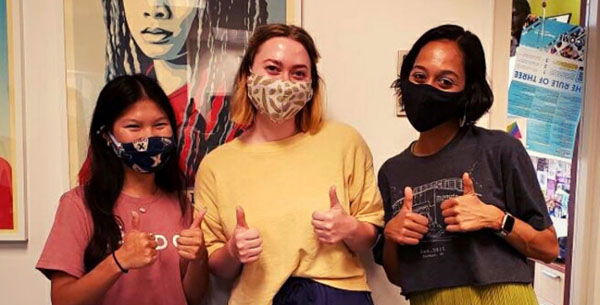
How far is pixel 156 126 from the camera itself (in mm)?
1188

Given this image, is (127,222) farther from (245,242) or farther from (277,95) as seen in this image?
(277,95)

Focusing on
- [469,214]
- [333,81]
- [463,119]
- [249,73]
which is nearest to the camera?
[469,214]

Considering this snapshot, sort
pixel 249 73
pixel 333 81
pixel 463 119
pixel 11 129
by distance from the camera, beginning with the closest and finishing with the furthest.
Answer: pixel 463 119
pixel 249 73
pixel 11 129
pixel 333 81

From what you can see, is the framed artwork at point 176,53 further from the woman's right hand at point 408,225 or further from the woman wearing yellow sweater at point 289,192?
the woman's right hand at point 408,225

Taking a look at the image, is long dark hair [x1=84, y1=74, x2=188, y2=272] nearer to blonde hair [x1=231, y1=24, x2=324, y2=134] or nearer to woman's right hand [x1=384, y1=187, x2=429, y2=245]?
blonde hair [x1=231, y1=24, x2=324, y2=134]

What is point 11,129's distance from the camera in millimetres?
1353

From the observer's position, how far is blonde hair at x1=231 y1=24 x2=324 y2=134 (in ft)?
3.97

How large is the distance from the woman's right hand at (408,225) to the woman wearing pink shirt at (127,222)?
0.46 meters

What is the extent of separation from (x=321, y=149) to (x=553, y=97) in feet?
4.04

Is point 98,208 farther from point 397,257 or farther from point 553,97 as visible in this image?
point 553,97

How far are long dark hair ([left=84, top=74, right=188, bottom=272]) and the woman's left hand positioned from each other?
27.4 inches

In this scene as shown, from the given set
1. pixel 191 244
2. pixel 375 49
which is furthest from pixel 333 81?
pixel 191 244

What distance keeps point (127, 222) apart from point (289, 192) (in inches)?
16.3

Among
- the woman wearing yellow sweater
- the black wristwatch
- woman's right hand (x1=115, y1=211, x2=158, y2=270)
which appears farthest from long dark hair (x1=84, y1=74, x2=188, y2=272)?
the black wristwatch
